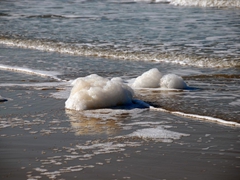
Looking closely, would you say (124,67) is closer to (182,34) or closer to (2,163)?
(182,34)

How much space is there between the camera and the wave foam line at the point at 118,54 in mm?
10734

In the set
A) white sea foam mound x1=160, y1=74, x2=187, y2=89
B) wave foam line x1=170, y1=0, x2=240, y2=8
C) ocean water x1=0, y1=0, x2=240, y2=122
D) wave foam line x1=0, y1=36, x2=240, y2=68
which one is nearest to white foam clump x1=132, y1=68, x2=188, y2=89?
white sea foam mound x1=160, y1=74, x2=187, y2=89

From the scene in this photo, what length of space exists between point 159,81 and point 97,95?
1.63 meters

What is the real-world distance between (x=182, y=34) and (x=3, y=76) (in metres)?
6.24

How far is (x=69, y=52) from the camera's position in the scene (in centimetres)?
1296

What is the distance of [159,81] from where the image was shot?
806cm

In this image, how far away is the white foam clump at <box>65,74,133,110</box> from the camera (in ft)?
21.9

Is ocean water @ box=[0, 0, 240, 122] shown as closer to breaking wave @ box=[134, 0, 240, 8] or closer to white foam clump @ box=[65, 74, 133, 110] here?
white foam clump @ box=[65, 74, 133, 110]

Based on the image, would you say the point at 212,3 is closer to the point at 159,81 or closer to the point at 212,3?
the point at 212,3

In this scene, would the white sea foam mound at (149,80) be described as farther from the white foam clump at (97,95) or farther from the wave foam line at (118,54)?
the wave foam line at (118,54)

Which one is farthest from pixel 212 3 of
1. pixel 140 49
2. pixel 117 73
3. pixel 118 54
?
pixel 117 73

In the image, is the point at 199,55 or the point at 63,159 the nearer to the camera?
the point at 63,159

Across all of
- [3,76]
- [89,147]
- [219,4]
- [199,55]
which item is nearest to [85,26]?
[199,55]

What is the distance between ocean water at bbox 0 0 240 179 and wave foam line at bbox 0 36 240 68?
0.07ft
